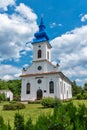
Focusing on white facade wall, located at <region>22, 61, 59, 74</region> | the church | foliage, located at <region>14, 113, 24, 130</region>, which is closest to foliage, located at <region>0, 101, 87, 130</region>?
foliage, located at <region>14, 113, 24, 130</region>

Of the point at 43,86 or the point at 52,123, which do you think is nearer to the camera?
the point at 52,123

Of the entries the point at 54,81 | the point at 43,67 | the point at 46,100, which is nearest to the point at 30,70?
the point at 43,67

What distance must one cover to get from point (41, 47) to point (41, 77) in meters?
7.27

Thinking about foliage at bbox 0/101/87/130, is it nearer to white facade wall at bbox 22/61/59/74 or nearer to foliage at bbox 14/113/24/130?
foliage at bbox 14/113/24/130

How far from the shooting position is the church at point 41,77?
4559 cm

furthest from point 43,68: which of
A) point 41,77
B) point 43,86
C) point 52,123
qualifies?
point 52,123

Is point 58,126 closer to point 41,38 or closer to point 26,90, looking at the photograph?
point 26,90

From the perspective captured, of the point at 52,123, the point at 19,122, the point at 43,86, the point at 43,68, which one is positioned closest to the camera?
the point at 52,123

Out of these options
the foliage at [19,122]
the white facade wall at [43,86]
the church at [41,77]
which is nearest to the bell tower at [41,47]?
the church at [41,77]

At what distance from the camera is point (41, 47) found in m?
50.1

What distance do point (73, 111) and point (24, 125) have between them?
1256 mm

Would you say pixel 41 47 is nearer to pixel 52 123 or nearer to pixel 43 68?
pixel 43 68

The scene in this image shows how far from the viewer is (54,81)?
45719mm

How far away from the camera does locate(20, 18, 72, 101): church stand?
1795 inches
